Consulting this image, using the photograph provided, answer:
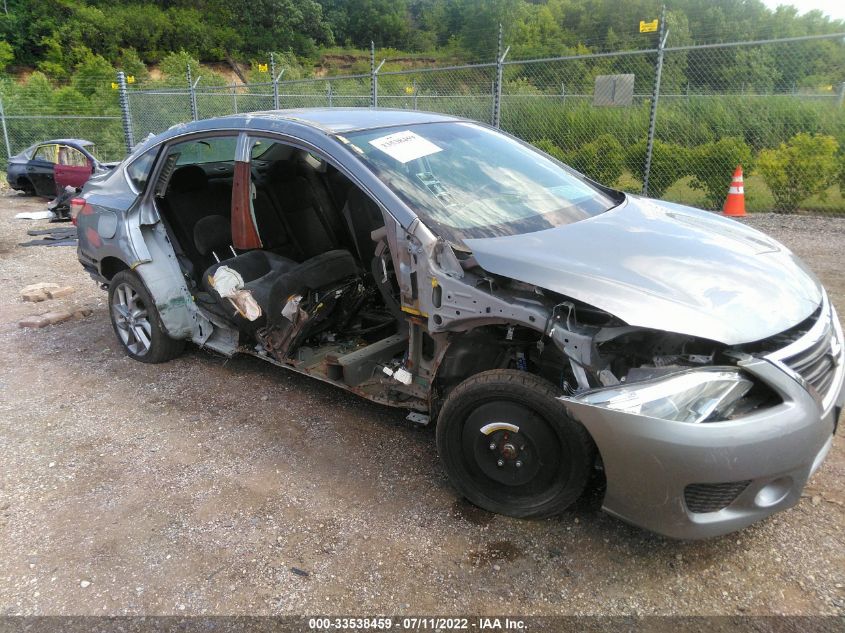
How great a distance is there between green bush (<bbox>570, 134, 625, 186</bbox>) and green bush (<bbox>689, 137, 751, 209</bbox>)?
1242 millimetres

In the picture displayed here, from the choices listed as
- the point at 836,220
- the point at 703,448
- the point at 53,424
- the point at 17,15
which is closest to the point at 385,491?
the point at 703,448

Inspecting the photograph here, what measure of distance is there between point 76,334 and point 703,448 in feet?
16.6

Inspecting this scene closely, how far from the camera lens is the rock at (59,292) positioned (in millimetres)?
6344

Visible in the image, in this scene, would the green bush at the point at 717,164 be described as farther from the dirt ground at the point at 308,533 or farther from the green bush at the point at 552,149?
the dirt ground at the point at 308,533

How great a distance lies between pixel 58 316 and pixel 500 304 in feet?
15.6

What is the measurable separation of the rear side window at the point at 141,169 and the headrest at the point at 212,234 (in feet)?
1.48

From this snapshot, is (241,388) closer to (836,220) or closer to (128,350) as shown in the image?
(128,350)

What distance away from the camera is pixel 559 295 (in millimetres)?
2488

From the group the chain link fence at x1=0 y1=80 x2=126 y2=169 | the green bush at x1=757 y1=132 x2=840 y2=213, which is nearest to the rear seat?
the green bush at x1=757 y1=132 x2=840 y2=213

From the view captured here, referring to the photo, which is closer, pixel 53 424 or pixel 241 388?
pixel 53 424

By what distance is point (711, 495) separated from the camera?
2223mm

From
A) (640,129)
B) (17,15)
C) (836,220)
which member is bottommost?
(836,220)

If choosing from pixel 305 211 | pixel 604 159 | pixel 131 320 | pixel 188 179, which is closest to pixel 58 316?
pixel 131 320

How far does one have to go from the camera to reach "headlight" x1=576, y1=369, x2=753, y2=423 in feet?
7.04
